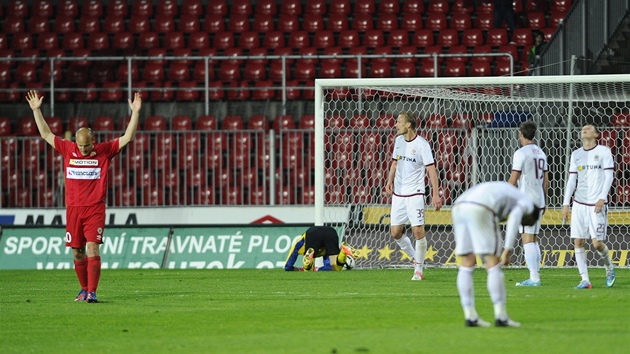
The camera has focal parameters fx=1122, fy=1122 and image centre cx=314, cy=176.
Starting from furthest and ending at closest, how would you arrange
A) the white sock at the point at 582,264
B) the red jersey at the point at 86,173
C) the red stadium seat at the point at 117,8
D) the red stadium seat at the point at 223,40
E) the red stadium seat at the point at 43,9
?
the red stadium seat at the point at 43,9
the red stadium seat at the point at 117,8
the red stadium seat at the point at 223,40
the white sock at the point at 582,264
the red jersey at the point at 86,173

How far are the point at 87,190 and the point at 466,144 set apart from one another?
8.88 m

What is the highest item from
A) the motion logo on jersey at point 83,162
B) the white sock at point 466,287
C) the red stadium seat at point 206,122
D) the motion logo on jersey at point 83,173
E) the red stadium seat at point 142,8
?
the red stadium seat at point 142,8

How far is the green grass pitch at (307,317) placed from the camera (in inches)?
317

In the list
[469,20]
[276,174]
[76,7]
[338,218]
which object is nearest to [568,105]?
[338,218]

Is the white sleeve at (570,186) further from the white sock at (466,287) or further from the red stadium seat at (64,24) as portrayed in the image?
the red stadium seat at (64,24)

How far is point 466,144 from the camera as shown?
766 inches

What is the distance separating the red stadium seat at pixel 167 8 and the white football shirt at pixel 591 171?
16.7 meters

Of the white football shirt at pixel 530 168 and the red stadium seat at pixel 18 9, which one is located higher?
the red stadium seat at pixel 18 9

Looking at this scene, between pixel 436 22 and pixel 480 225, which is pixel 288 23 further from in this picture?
pixel 480 225

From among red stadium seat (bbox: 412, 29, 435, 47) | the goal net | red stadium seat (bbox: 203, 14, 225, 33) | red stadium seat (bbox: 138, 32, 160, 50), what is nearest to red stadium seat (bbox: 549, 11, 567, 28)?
red stadium seat (bbox: 412, 29, 435, 47)

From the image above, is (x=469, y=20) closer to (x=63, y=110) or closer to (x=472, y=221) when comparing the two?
(x=63, y=110)

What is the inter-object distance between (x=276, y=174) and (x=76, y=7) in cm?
996

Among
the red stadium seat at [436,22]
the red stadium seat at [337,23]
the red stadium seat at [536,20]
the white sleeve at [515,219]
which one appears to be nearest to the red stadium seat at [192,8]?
the red stadium seat at [337,23]

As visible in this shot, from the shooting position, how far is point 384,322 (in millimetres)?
9492
